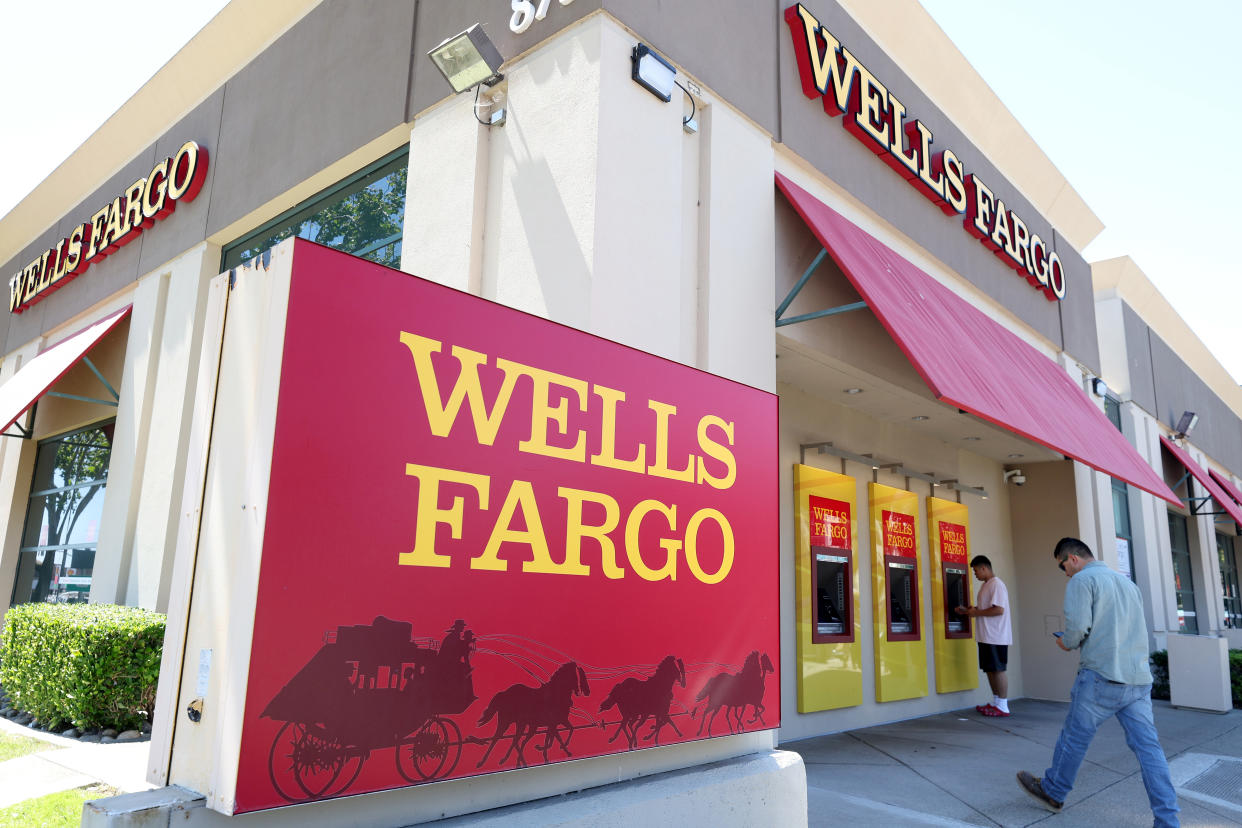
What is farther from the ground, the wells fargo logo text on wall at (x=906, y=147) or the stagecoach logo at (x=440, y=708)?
the wells fargo logo text on wall at (x=906, y=147)

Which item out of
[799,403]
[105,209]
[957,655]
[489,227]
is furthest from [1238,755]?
[105,209]

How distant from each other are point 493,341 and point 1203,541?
68.1 feet

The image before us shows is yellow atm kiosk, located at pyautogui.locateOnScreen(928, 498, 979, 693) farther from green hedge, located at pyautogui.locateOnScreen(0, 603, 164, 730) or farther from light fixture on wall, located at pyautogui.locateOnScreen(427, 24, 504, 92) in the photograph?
green hedge, located at pyautogui.locateOnScreen(0, 603, 164, 730)

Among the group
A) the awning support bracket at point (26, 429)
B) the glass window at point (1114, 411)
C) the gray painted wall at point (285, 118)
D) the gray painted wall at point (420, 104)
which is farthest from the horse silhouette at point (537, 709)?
the glass window at point (1114, 411)

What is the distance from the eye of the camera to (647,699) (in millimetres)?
3715

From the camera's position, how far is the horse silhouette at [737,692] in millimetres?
4027

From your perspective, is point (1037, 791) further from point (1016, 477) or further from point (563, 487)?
point (1016, 477)

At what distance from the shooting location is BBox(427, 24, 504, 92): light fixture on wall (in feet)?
17.5

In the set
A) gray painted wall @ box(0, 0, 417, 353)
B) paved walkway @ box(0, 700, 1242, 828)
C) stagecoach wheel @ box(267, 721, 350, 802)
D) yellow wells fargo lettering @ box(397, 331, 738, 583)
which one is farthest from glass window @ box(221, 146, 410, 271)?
stagecoach wheel @ box(267, 721, 350, 802)

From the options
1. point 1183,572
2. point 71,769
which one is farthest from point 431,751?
point 1183,572

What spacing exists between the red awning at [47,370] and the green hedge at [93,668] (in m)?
3.75

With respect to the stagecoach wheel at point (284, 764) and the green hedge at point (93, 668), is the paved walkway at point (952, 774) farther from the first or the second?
the stagecoach wheel at point (284, 764)

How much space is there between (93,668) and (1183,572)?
2003 centimetres

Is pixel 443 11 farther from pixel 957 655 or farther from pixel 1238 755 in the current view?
pixel 1238 755
